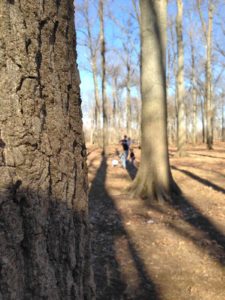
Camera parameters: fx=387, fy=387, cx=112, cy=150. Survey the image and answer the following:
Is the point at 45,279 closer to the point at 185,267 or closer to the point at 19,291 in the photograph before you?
the point at 19,291

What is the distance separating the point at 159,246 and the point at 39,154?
478cm

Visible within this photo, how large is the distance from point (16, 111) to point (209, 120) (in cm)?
2631

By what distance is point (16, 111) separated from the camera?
1.51 m

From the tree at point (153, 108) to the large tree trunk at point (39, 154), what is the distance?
744 centimetres

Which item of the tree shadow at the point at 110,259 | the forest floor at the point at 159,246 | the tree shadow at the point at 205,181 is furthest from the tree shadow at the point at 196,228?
the tree shadow at the point at 205,181

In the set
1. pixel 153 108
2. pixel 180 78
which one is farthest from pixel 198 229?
pixel 180 78

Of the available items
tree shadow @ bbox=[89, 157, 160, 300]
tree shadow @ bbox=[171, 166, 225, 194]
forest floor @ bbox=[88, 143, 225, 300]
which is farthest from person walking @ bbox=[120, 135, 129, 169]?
tree shadow @ bbox=[89, 157, 160, 300]

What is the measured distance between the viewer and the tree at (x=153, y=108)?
9188 mm

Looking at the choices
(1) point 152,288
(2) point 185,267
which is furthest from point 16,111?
(2) point 185,267

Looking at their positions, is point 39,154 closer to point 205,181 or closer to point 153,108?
point 153,108

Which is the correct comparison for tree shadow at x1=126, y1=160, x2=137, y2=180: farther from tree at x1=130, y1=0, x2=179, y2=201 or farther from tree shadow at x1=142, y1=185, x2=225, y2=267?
tree shadow at x1=142, y1=185, x2=225, y2=267

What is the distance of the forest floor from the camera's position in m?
4.57

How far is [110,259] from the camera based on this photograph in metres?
5.51

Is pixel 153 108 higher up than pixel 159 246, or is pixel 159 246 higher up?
pixel 153 108
